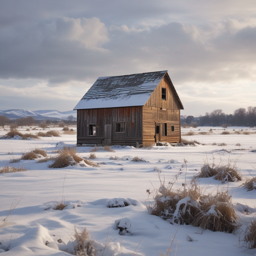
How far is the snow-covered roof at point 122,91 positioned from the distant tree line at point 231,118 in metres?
113

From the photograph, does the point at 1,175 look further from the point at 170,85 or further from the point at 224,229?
the point at 170,85

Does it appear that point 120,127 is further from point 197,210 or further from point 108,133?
point 197,210

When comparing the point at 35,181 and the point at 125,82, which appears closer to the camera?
the point at 35,181

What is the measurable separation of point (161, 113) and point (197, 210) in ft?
73.5

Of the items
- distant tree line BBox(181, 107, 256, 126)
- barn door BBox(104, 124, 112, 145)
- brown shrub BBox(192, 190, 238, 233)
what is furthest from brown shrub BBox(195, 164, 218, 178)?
distant tree line BBox(181, 107, 256, 126)

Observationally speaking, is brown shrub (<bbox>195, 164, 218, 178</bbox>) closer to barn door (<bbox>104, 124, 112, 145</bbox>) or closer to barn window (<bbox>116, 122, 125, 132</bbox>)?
barn window (<bbox>116, 122, 125, 132</bbox>)

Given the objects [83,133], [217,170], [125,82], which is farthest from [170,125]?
[217,170]

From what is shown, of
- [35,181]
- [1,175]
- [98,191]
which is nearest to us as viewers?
[98,191]

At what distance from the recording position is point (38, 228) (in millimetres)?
3078

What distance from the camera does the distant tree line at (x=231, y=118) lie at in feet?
437

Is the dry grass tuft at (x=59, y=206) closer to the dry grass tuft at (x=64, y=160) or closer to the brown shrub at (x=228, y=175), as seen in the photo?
the brown shrub at (x=228, y=175)

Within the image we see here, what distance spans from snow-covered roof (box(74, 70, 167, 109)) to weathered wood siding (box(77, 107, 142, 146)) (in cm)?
56

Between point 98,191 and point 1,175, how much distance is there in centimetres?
348

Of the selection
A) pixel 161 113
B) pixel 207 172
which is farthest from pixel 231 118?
pixel 207 172
